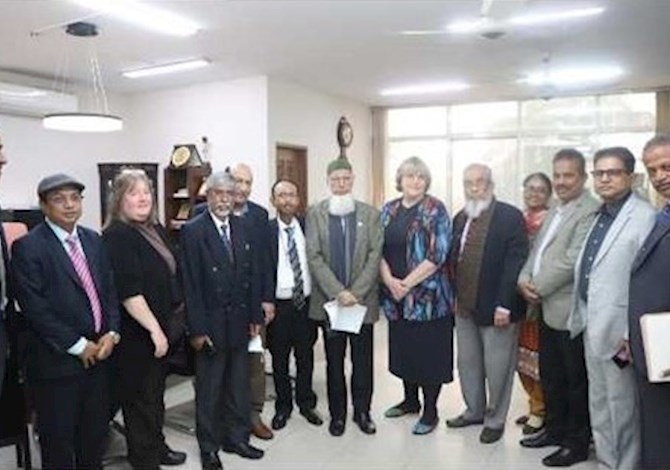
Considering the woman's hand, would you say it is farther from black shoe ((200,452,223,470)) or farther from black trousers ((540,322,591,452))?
black trousers ((540,322,591,452))

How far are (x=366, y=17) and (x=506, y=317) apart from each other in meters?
2.48

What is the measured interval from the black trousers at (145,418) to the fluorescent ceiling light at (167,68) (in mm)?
3807

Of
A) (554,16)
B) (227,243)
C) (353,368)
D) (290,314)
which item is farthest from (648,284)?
(554,16)

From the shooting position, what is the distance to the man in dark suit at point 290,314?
363 cm

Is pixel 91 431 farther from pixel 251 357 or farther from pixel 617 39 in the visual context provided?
pixel 617 39

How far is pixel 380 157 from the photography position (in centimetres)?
902

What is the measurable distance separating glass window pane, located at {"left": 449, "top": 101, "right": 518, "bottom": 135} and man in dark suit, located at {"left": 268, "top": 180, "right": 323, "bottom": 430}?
564 centimetres

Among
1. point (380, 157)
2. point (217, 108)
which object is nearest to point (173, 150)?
point (217, 108)

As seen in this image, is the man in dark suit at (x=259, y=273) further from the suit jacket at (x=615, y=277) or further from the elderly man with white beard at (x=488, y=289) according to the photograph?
the suit jacket at (x=615, y=277)

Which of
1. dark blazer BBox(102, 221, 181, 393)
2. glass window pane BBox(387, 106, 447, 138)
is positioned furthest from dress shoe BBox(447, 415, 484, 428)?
glass window pane BBox(387, 106, 447, 138)

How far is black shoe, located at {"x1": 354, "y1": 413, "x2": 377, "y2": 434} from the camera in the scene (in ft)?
11.6

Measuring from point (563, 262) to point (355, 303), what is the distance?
1.13 m

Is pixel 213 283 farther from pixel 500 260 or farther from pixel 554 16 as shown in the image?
pixel 554 16

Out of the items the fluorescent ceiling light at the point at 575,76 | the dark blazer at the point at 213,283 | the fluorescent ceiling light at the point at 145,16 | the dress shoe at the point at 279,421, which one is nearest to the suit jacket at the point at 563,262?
the dark blazer at the point at 213,283
